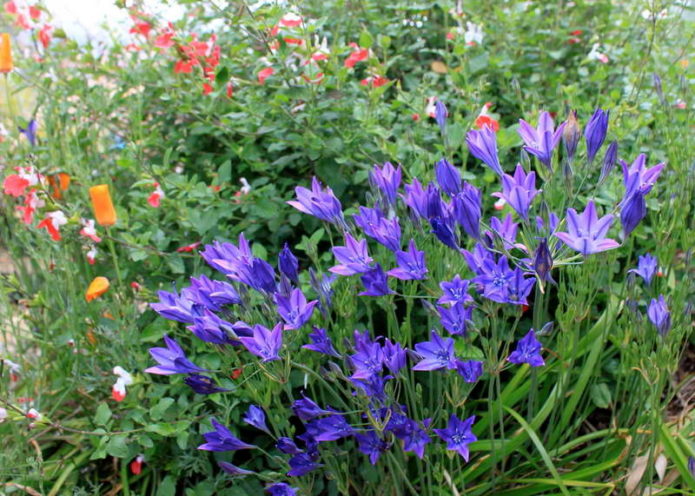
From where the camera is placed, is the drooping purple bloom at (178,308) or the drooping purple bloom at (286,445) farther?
the drooping purple bloom at (286,445)

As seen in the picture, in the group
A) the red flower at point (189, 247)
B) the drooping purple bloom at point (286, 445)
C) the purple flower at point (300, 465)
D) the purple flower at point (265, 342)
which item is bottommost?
the purple flower at point (300, 465)

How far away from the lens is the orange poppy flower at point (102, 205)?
185 cm

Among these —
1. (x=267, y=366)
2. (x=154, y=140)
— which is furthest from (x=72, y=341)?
(x=267, y=366)

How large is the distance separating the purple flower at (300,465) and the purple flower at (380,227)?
1.78 feet

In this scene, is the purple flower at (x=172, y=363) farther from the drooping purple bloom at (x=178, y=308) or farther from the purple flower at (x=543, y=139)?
the purple flower at (x=543, y=139)

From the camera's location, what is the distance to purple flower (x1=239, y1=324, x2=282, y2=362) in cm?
127

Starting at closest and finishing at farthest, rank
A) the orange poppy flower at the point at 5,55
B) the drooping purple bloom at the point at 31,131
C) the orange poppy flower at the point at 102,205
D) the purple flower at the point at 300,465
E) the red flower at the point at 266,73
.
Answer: the purple flower at the point at 300,465
the orange poppy flower at the point at 102,205
the red flower at the point at 266,73
the orange poppy flower at the point at 5,55
the drooping purple bloom at the point at 31,131

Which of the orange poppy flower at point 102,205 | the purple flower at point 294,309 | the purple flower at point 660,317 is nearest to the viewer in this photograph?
the purple flower at point 294,309

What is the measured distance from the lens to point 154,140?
2605mm

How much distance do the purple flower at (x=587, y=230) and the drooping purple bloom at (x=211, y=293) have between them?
672mm

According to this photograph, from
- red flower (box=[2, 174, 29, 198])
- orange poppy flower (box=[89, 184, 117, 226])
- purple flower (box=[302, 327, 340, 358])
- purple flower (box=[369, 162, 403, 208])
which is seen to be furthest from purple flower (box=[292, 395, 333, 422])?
red flower (box=[2, 174, 29, 198])

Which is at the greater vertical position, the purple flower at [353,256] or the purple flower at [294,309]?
the purple flower at [353,256]

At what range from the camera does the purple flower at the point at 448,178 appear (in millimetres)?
1415

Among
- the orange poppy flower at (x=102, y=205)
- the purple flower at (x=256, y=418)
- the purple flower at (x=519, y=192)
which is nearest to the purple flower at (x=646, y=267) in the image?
the purple flower at (x=519, y=192)
